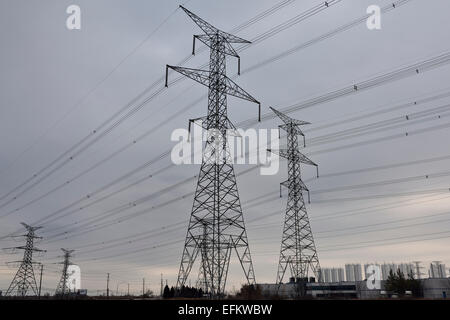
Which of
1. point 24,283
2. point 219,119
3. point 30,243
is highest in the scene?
point 219,119

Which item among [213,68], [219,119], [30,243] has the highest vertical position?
[213,68]
